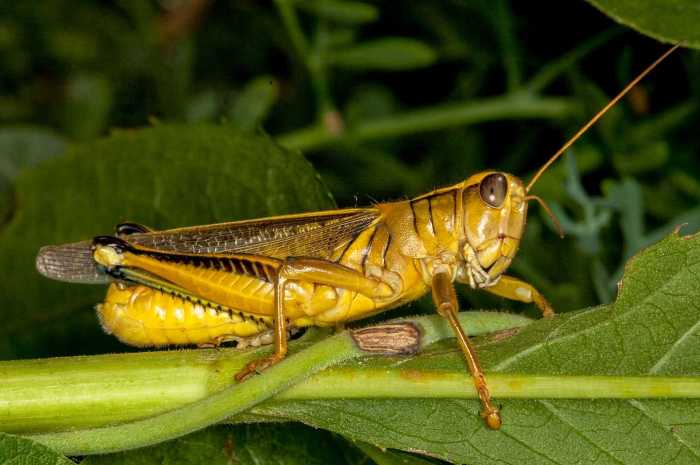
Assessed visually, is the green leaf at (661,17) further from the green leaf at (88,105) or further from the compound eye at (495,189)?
the green leaf at (88,105)

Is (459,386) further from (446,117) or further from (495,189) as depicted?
(446,117)

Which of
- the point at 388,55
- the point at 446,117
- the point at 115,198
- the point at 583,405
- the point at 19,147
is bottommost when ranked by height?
the point at 583,405

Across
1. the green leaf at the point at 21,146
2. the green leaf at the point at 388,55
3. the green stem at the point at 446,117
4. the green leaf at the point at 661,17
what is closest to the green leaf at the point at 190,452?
the green leaf at the point at 661,17

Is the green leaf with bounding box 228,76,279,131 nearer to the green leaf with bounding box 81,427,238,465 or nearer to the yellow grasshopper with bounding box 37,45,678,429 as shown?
the yellow grasshopper with bounding box 37,45,678,429

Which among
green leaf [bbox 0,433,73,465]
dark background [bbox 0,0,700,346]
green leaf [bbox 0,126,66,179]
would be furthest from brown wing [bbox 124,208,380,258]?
green leaf [bbox 0,126,66,179]

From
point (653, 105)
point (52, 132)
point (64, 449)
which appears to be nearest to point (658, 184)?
point (653, 105)

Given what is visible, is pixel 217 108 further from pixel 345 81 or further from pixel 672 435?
pixel 672 435

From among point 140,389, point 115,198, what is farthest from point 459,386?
point 115,198
